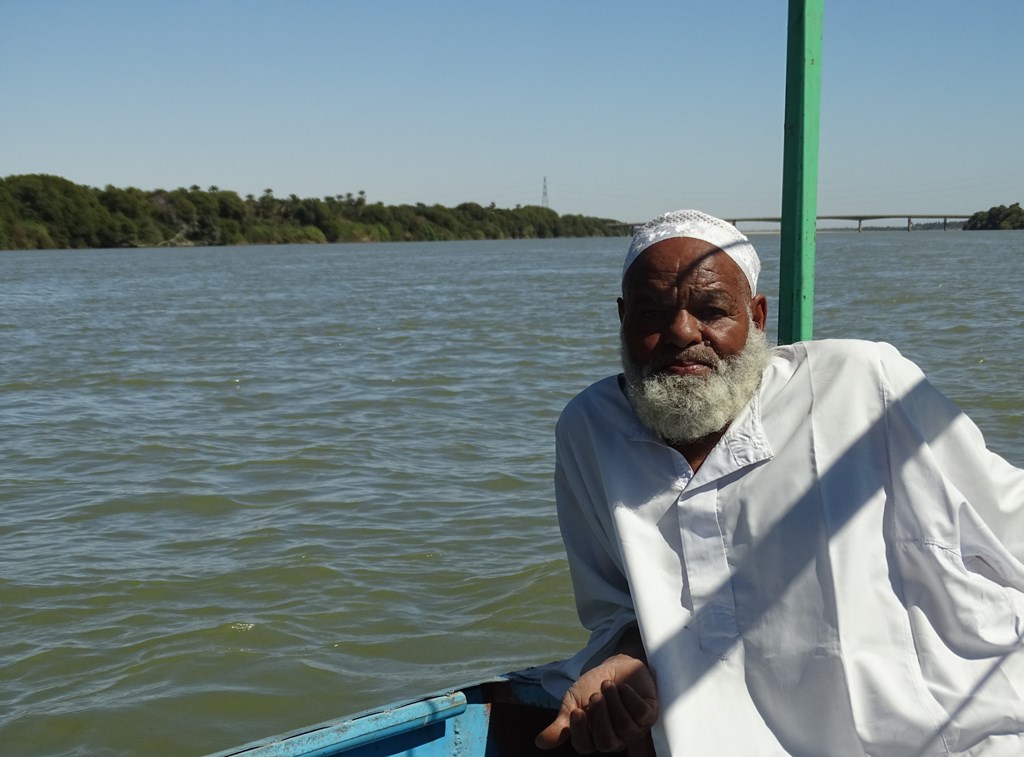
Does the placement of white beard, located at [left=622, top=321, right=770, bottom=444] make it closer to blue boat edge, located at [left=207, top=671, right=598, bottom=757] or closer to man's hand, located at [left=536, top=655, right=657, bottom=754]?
man's hand, located at [left=536, top=655, right=657, bottom=754]

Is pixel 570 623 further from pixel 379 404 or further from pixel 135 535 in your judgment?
pixel 379 404

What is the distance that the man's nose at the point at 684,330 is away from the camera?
2.46 meters

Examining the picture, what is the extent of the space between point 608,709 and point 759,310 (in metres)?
0.94

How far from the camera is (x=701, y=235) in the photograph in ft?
8.14

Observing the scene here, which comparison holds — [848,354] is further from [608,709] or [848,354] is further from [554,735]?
[554,735]

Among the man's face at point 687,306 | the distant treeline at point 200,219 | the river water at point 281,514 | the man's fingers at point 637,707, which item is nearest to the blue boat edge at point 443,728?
the man's fingers at point 637,707

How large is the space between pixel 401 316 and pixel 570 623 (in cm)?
1607

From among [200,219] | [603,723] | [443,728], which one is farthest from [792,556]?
[200,219]

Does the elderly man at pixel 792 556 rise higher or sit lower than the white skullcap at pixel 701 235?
lower

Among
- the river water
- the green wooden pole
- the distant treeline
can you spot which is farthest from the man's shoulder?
the distant treeline

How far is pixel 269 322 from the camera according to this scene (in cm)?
2050

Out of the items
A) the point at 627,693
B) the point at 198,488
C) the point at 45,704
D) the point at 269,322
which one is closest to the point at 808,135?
the point at 627,693

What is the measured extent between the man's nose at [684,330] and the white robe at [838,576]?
0.20m

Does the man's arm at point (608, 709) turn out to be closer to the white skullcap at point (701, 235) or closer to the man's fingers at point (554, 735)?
the man's fingers at point (554, 735)
